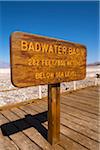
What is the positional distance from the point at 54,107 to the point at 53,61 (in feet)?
2.56

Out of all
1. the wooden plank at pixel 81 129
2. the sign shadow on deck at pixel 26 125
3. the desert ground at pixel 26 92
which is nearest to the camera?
the wooden plank at pixel 81 129

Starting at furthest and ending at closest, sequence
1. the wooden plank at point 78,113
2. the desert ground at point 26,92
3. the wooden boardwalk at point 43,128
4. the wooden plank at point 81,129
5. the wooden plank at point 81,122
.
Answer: the desert ground at point 26,92, the wooden plank at point 78,113, the wooden plank at point 81,122, the wooden plank at point 81,129, the wooden boardwalk at point 43,128

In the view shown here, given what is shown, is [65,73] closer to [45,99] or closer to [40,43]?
[40,43]

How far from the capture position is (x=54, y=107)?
104 inches

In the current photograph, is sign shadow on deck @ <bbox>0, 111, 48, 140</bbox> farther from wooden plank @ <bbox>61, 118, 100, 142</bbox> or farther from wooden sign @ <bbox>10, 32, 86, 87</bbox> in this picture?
wooden sign @ <bbox>10, 32, 86, 87</bbox>

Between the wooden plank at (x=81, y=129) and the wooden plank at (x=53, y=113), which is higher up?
the wooden plank at (x=53, y=113)

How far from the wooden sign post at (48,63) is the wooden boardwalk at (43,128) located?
28 centimetres

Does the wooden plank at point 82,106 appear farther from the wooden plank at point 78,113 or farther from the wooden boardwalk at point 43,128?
the wooden plank at point 78,113

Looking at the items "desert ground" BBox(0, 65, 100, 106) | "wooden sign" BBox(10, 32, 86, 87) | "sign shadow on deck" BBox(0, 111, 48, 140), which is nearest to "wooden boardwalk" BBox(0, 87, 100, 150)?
"sign shadow on deck" BBox(0, 111, 48, 140)

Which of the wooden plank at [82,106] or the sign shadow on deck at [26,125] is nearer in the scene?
the sign shadow on deck at [26,125]

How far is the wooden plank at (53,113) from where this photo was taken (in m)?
2.61

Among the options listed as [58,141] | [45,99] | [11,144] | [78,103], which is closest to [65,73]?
[58,141]

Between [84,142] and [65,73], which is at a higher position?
[65,73]

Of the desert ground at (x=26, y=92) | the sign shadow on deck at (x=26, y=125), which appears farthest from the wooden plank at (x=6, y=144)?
the desert ground at (x=26, y=92)
